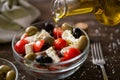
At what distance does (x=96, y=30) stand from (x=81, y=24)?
0.06m

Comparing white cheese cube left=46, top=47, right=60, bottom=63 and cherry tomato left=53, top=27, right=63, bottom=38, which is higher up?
white cheese cube left=46, top=47, right=60, bottom=63

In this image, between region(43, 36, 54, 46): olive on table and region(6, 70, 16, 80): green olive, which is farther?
region(43, 36, 54, 46): olive on table

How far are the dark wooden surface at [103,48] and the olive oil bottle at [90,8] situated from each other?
0.16 meters

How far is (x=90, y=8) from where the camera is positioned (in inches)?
34.0

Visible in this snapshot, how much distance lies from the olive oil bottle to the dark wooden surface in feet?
0.51

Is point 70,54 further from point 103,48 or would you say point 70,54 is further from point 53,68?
point 103,48

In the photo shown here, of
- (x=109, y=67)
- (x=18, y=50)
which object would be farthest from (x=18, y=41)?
(x=109, y=67)

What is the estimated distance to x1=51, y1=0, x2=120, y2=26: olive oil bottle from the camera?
830 millimetres

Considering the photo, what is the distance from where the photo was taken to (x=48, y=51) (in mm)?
909

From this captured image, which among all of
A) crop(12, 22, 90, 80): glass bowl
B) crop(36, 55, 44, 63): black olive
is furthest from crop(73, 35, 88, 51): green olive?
crop(36, 55, 44, 63): black olive

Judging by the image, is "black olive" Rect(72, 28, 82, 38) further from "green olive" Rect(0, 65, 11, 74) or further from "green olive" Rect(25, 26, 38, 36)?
"green olive" Rect(0, 65, 11, 74)

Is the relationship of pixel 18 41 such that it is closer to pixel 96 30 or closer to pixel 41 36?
pixel 41 36

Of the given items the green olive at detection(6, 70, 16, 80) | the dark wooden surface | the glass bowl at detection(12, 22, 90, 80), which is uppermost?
the green olive at detection(6, 70, 16, 80)

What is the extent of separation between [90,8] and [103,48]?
242mm
